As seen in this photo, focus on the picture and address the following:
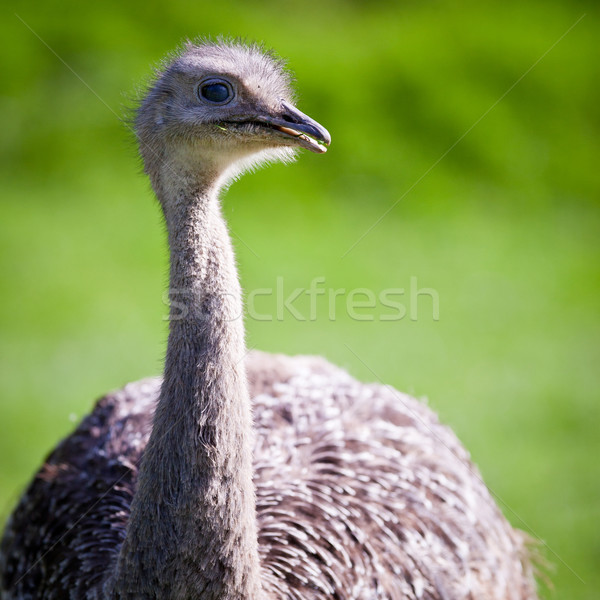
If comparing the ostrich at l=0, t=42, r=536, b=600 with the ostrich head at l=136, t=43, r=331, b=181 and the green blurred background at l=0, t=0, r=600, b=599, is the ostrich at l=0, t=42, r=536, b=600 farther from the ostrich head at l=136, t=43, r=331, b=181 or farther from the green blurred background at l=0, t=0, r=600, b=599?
the green blurred background at l=0, t=0, r=600, b=599

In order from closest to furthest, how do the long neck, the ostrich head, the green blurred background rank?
the long neck < the ostrich head < the green blurred background

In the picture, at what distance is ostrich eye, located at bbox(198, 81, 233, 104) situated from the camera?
3240 millimetres

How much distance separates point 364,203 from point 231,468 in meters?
8.58

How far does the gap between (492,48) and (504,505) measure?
716cm

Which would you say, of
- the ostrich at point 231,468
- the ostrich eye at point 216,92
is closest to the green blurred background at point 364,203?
the ostrich at point 231,468

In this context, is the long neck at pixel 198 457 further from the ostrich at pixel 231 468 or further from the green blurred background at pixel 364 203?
the green blurred background at pixel 364 203

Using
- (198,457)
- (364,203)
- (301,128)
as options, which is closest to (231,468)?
(198,457)

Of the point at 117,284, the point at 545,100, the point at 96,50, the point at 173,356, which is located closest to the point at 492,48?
the point at 545,100

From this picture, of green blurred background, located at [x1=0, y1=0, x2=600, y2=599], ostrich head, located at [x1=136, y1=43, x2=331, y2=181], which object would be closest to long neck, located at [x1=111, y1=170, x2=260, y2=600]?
ostrich head, located at [x1=136, y1=43, x2=331, y2=181]

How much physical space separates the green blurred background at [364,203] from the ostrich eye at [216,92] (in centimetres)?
570

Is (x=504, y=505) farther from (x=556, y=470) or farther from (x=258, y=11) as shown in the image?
(x=258, y=11)

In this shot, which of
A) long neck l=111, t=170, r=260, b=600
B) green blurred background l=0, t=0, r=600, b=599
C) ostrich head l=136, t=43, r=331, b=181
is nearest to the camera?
long neck l=111, t=170, r=260, b=600

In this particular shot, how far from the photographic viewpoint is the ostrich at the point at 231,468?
9.74 feet

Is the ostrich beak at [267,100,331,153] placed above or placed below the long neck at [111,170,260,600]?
above
